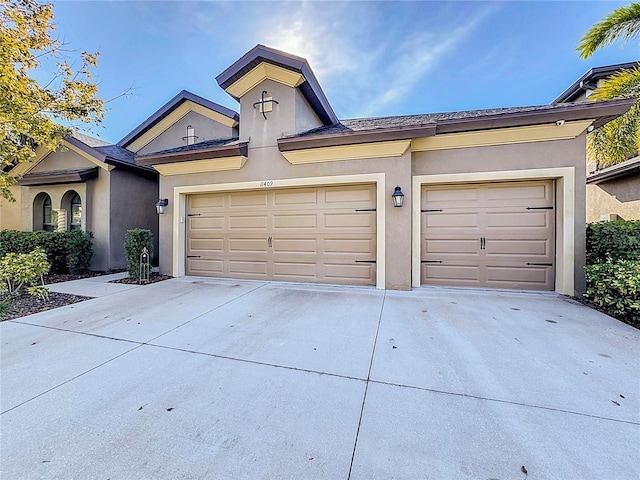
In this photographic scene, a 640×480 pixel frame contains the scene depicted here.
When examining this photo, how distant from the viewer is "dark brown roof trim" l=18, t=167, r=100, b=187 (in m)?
8.12

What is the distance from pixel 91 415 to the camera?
2.08m

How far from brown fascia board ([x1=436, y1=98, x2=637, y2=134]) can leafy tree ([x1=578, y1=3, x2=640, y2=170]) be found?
80.0 inches

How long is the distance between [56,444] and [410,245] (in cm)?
565

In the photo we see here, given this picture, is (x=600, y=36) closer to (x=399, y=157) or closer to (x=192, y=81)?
(x=399, y=157)

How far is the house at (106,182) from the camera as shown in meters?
8.33

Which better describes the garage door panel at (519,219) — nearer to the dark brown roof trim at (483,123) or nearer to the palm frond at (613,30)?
the dark brown roof trim at (483,123)

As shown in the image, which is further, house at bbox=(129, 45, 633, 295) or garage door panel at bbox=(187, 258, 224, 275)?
garage door panel at bbox=(187, 258, 224, 275)

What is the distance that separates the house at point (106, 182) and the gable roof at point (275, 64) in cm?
173

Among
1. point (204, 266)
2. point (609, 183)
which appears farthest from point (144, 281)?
point (609, 183)

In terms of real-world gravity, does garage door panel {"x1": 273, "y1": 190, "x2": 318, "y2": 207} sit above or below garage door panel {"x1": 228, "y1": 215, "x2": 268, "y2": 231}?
above

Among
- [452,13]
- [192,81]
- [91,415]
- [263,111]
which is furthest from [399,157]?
[192,81]

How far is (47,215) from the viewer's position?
927 centimetres

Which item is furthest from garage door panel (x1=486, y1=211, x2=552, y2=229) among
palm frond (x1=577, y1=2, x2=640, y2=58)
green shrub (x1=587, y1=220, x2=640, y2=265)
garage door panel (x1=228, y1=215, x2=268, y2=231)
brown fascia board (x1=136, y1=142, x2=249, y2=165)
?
brown fascia board (x1=136, y1=142, x2=249, y2=165)

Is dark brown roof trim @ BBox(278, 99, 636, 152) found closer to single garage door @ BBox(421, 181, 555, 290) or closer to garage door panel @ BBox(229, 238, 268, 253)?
single garage door @ BBox(421, 181, 555, 290)
